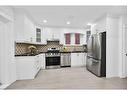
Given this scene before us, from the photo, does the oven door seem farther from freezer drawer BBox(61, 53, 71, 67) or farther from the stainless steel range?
freezer drawer BBox(61, 53, 71, 67)

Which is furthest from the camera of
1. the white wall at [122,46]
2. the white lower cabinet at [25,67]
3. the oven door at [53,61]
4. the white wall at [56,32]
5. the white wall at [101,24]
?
the white wall at [56,32]

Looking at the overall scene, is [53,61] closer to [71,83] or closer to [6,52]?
[71,83]

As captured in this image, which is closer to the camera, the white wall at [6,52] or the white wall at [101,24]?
the white wall at [6,52]

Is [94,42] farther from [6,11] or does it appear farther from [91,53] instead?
[6,11]

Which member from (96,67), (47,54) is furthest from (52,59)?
(96,67)

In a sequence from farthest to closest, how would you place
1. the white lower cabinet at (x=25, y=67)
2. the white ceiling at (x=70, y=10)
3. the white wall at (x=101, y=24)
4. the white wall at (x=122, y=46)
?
the white wall at (x=101, y=24) < the white wall at (x=122, y=46) < the white lower cabinet at (x=25, y=67) < the white ceiling at (x=70, y=10)

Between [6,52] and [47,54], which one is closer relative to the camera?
[6,52]

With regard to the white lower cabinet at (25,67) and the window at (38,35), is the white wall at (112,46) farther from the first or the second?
the window at (38,35)

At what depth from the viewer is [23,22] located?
392 centimetres

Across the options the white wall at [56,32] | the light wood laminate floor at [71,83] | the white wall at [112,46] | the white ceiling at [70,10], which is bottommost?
the light wood laminate floor at [71,83]

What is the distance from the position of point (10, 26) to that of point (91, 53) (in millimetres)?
3271

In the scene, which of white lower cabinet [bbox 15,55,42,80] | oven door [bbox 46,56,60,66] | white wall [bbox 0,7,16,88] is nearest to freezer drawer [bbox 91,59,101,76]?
oven door [bbox 46,56,60,66]

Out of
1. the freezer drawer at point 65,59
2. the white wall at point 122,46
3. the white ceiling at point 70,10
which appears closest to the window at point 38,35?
the freezer drawer at point 65,59
